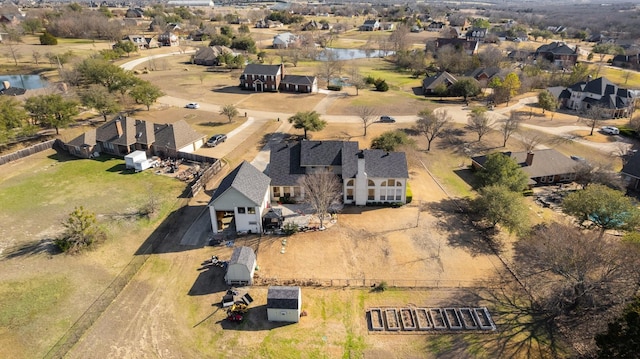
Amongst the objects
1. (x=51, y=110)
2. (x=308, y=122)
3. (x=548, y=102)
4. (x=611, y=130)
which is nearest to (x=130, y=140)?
(x=51, y=110)

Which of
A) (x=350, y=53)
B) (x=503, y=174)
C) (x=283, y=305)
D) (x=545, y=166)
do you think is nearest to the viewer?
(x=283, y=305)

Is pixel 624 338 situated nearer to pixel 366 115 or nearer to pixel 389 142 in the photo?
pixel 389 142

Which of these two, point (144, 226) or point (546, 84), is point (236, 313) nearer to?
point (144, 226)

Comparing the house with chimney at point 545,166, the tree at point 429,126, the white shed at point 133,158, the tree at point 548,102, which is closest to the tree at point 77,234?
the white shed at point 133,158

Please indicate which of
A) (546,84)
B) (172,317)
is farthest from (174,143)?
(546,84)

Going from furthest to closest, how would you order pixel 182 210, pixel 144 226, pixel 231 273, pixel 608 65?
pixel 608 65
pixel 182 210
pixel 144 226
pixel 231 273

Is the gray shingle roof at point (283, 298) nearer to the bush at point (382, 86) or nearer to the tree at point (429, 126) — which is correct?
the tree at point (429, 126)

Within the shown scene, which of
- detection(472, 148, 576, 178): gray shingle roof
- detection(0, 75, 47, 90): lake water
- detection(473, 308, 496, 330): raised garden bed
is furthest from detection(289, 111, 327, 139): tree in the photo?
detection(0, 75, 47, 90): lake water
